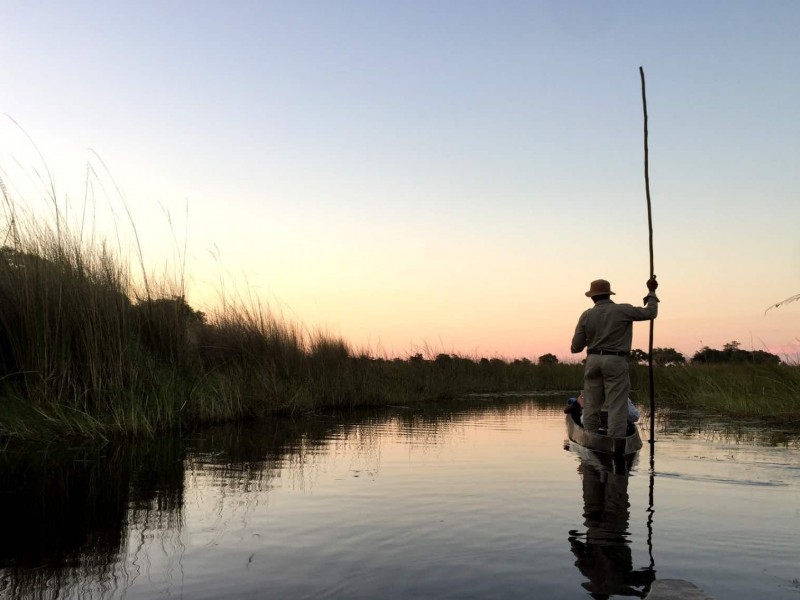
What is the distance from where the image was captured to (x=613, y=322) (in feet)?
33.0

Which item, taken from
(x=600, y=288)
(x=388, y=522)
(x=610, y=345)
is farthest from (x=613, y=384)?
(x=388, y=522)

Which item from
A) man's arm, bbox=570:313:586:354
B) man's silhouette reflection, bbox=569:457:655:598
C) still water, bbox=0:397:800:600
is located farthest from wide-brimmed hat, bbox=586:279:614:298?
man's silhouette reflection, bbox=569:457:655:598

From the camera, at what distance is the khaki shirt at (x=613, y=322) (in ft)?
33.1

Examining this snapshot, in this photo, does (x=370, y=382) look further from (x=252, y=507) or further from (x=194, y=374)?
(x=252, y=507)

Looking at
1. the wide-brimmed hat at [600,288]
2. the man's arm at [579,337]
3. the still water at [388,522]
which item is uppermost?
the wide-brimmed hat at [600,288]

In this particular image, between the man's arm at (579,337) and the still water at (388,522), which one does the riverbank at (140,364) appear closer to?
the still water at (388,522)

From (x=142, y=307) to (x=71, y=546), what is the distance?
26.3 feet

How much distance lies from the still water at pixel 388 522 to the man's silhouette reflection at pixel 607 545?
0.07ft

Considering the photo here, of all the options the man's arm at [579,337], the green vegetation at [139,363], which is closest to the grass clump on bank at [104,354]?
the green vegetation at [139,363]

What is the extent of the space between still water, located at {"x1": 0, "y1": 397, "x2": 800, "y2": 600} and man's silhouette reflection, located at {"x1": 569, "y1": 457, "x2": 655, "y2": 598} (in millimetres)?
20

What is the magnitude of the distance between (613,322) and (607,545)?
547 cm

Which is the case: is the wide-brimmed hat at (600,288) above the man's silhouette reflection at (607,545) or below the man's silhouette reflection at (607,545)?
above

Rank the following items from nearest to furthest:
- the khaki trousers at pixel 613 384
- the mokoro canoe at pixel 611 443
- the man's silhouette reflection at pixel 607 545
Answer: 1. the man's silhouette reflection at pixel 607 545
2. the mokoro canoe at pixel 611 443
3. the khaki trousers at pixel 613 384

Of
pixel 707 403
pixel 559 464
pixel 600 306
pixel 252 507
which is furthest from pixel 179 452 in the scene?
pixel 707 403
